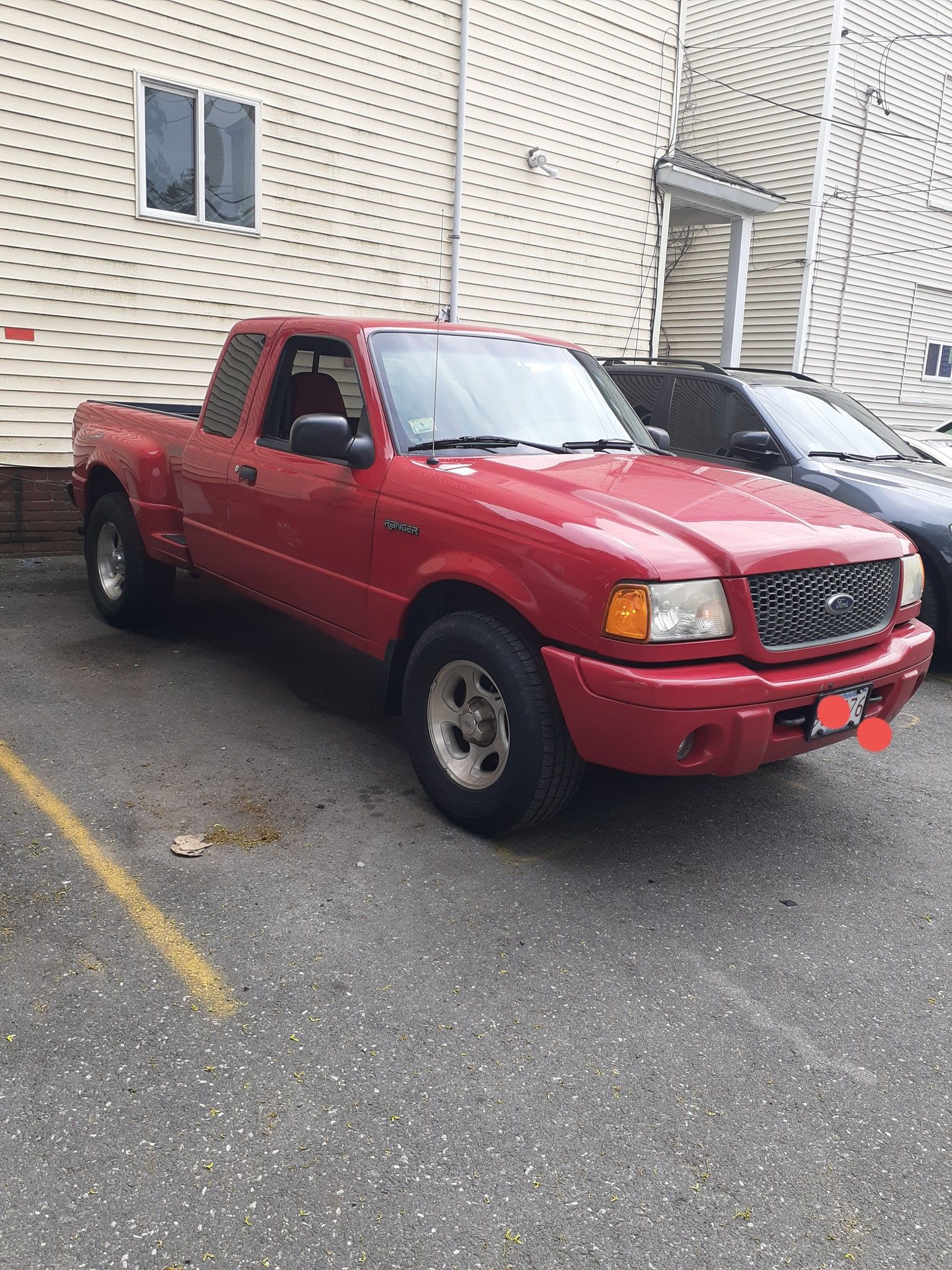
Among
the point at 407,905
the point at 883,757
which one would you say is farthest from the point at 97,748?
the point at 883,757

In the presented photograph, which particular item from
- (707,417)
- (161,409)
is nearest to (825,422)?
(707,417)

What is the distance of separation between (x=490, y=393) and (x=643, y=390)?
12.6 ft

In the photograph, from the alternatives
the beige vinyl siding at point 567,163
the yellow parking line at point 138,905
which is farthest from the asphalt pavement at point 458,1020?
the beige vinyl siding at point 567,163

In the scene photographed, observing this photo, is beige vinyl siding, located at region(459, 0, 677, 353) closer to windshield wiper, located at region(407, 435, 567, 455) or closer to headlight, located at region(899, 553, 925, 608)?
windshield wiper, located at region(407, 435, 567, 455)

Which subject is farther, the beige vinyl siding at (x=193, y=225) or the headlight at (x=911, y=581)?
the beige vinyl siding at (x=193, y=225)

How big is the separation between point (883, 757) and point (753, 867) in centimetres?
167

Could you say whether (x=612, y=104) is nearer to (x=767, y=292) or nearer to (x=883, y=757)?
(x=767, y=292)

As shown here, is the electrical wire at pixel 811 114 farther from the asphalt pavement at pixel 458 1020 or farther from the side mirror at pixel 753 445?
the asphalt pavement at pixel 458 1020

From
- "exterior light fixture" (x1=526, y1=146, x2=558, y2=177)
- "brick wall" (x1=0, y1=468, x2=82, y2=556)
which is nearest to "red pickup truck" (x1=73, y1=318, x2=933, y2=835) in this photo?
"brick wall" (x1=0, y1=468, x2=82, y2=556)

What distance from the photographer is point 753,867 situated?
375 cm

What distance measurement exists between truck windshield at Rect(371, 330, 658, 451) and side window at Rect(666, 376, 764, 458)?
8.57ft

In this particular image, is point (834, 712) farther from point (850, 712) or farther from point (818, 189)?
point (818, 189)

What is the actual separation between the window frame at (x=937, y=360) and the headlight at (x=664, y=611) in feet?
55.9

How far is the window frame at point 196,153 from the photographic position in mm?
8539
